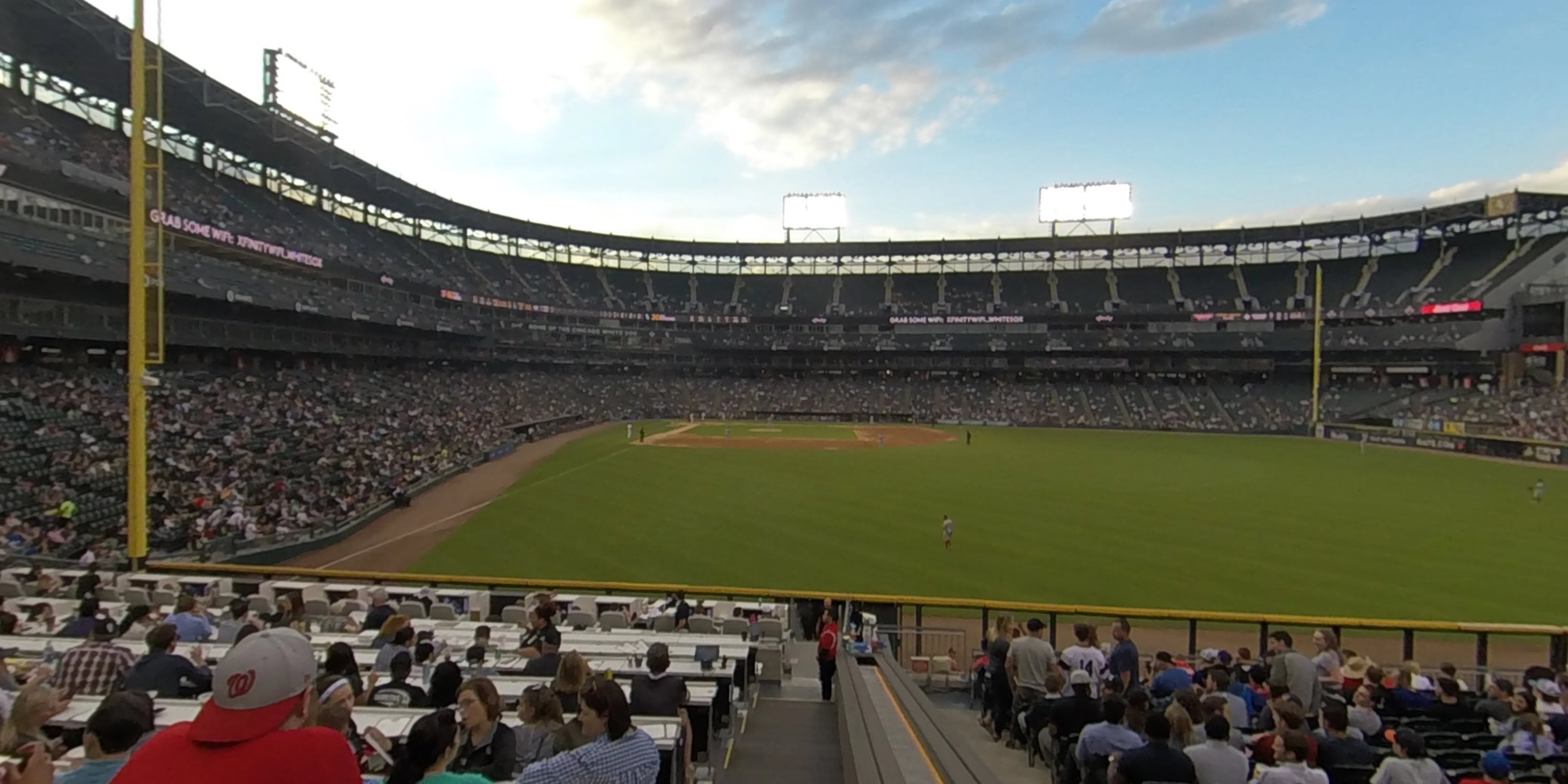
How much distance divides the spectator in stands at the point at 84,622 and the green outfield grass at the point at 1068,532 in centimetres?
1121

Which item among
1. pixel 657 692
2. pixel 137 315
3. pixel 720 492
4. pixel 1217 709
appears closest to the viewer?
pixel 657 692

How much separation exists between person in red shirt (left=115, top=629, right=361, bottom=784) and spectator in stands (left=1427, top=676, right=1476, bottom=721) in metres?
10.1

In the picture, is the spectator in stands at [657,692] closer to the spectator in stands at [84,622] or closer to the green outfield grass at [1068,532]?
the spectator in stands at [84,622]

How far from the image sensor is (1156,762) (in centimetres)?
509

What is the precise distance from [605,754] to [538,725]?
90 cm

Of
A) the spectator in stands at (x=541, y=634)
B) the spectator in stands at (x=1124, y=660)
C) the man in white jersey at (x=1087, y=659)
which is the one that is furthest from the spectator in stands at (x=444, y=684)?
the spectator in stands at (x=1124, y=660)

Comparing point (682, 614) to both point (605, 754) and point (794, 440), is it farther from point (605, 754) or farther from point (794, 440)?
point (794, 440)

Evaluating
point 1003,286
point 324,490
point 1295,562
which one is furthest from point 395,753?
point 1003,286

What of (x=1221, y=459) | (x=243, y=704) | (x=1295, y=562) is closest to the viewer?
(x=243, y=704)

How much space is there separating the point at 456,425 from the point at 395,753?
150 ft

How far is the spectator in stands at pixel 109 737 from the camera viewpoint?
313cm

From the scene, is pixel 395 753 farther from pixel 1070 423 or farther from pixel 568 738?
pixel 1070 423

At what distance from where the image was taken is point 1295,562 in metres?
20.4

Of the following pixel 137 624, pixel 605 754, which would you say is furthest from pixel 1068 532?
pixel 605 754
